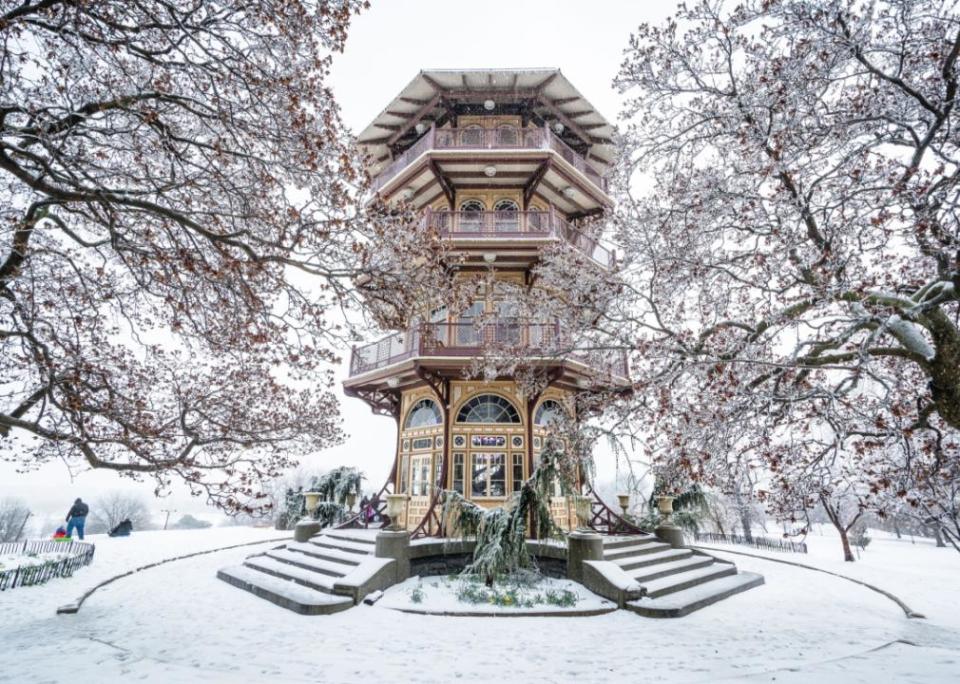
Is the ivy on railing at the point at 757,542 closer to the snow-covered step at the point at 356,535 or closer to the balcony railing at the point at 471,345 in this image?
the balcony railing at the point at 471,345

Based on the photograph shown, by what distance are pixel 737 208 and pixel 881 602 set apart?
9.00 metres

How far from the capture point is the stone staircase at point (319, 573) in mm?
8297

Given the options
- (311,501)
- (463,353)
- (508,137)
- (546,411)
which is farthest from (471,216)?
(311,501)

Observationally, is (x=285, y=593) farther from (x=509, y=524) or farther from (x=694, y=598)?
(x=694, y=598)

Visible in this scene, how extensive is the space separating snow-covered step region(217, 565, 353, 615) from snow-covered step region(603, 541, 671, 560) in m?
5.57

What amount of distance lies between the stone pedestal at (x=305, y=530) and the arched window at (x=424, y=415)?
144 inches

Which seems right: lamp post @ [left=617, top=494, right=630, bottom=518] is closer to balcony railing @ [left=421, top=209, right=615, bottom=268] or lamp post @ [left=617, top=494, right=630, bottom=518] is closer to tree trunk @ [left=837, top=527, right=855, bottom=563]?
balcony railing @ [left=421, top=209, right=615, bottom=268]

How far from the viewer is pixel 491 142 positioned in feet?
46.6

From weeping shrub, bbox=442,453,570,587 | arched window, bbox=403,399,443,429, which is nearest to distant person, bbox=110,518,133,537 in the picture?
arched window, bbox=403,399,443,429

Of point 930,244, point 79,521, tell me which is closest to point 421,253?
point 930,244

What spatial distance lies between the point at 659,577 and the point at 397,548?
564 centimetres

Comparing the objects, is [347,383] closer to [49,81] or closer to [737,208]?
[49,81]

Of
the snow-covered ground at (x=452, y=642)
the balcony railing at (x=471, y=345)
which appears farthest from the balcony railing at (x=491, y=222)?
the snow-covered ground at (x=452, y=642)

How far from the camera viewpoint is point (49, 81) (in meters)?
4.66
